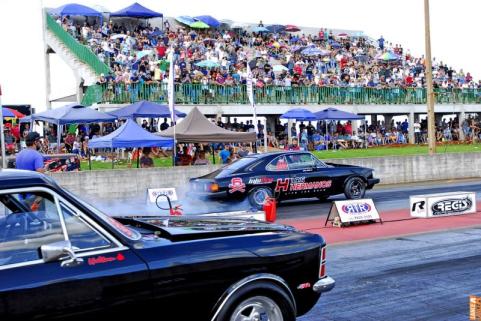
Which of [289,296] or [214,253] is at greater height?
[214,253]

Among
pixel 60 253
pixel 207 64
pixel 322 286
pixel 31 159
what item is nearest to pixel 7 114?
pixel 207 64

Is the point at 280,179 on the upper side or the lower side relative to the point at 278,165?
lower

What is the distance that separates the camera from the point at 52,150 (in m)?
26.2

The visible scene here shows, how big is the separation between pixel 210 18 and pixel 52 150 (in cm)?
1894

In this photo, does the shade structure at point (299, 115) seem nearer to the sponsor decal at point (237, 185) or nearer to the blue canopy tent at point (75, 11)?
the blue canopy tent at point (75, 11)

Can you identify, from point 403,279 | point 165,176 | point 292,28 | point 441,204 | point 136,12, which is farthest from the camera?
point 292,28

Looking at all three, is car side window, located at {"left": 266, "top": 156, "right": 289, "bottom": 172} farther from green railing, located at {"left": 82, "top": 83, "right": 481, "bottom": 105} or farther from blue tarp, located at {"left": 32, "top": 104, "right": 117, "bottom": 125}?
green railing, located at {"left": 82, "top": 83, "right": 481, "bottom": 105}

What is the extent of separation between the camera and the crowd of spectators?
33000 millimetres

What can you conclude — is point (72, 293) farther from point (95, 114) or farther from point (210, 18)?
point (210, 18)

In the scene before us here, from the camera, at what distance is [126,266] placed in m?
4.30

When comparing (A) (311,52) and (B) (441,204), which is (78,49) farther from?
(B) (441,204)

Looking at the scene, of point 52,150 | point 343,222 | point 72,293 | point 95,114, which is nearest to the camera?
point 72,293

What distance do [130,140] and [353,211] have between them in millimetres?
9636

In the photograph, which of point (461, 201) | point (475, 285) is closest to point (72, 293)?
point (475, 285)
